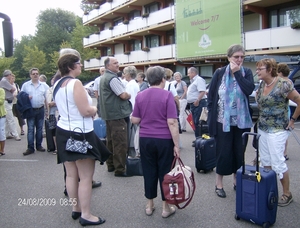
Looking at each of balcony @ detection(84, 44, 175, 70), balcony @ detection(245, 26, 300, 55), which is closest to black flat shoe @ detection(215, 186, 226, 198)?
balcony @ detection(245, 26, 300, 55)

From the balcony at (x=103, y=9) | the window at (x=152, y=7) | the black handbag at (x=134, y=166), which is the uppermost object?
the balcony at (x=103, y=9)

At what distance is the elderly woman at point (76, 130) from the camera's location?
138 inches

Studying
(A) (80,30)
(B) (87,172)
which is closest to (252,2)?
(B) (87,172)

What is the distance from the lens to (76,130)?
3547mm

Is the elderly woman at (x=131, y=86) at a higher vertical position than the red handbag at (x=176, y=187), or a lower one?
higher

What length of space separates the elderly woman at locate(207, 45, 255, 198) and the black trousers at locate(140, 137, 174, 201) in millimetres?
904

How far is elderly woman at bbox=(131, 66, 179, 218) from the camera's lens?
12.2 ft

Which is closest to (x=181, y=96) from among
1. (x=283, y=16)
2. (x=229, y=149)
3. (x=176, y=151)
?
(x=229, y=149)

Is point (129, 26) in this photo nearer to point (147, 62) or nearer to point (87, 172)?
point (147, 62)

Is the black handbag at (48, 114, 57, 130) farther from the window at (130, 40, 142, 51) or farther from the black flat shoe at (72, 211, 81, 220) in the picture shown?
the window at (130, 40, 142, 51)

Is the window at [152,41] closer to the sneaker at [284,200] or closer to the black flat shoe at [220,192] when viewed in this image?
the black flat shoe at [220,192]

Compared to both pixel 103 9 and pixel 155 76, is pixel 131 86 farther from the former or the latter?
pixel 103 9

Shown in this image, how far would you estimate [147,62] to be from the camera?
25812 millimetres
